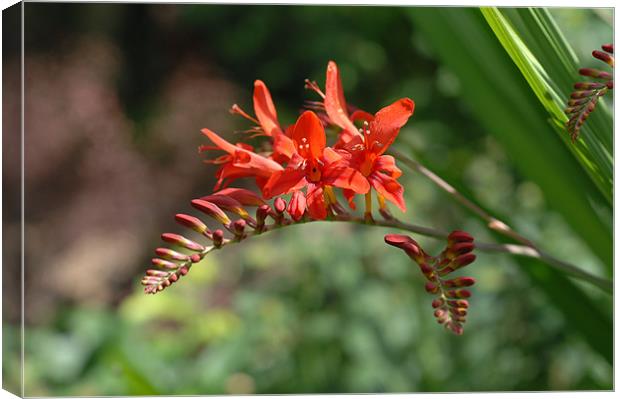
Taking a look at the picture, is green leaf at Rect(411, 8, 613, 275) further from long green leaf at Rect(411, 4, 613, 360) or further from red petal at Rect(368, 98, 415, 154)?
red petal at Rect(368, 98, 415, 154)

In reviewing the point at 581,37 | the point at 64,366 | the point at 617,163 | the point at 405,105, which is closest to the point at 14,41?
the point at 405,105

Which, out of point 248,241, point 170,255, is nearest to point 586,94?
point 170,255

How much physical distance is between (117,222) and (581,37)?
1.35m

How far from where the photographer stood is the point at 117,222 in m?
2.24

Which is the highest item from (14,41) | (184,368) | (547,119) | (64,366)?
(14,41)

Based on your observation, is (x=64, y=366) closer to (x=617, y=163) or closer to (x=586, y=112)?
(x=617, y=163)

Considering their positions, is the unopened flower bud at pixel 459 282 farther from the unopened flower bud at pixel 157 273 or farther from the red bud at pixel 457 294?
the unopened flower bud at pixel 157 273

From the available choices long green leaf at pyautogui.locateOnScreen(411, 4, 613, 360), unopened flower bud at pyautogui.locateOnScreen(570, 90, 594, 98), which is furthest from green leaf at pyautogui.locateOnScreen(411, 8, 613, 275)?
unopened flower bud at pyautogui.locateOnScreen(570, 90, 594, 98)

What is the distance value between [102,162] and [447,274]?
6.30 ft

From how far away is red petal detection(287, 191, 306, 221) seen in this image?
0.40 meters

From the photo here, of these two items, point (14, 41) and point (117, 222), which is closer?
point (14, 41)

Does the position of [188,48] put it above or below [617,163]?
above

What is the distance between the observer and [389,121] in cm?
41

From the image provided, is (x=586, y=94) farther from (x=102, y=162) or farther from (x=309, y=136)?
(x=102, y=162)
